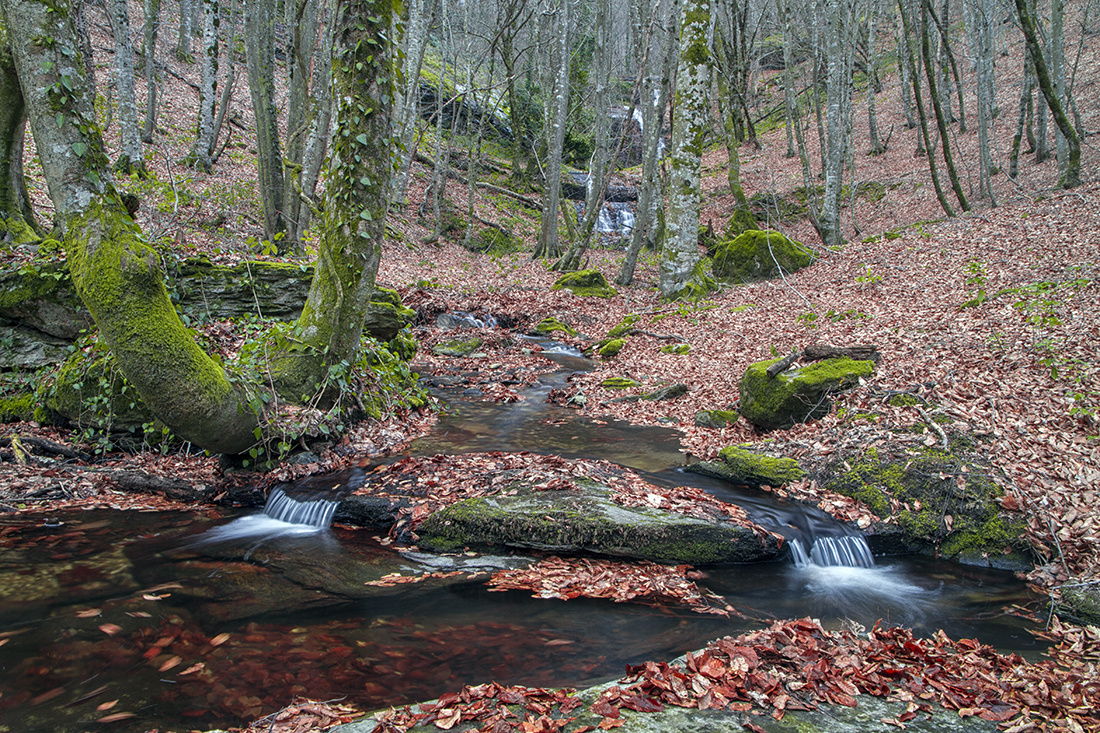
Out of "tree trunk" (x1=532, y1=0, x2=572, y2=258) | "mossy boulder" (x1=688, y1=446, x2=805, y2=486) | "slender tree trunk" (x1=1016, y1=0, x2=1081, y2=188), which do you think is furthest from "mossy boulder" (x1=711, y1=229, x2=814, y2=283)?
"mossy boulder" (x1=688, y1=446, x2=805, y2=486)

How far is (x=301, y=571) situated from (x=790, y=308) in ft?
34.4

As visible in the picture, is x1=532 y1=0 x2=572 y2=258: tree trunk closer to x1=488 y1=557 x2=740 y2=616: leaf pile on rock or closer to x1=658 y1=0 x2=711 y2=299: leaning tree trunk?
x1=658 y1=0 x2=711 y2=299: leaning tree trunk

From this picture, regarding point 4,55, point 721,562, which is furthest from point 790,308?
point 4,55

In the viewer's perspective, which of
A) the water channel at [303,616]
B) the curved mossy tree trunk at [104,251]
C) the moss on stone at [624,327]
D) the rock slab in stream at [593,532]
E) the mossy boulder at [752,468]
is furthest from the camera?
the moss on stone at [624,327]

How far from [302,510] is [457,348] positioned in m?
7.08

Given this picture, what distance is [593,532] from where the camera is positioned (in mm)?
5316

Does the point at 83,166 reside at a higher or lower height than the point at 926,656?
higher

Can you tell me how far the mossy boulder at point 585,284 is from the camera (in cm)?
1702

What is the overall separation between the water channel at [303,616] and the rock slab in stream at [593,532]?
0.65 feet

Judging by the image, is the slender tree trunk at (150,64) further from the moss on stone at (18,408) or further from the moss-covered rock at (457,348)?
the moss on stone at (18,408)

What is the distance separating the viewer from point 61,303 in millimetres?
7164

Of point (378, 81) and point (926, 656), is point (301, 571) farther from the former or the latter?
point (378, 81)

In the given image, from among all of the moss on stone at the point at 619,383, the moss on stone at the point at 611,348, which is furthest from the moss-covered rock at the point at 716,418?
the moss on stone at the point at 611,348

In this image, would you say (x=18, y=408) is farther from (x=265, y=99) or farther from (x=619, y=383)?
(x=619, y=383)
